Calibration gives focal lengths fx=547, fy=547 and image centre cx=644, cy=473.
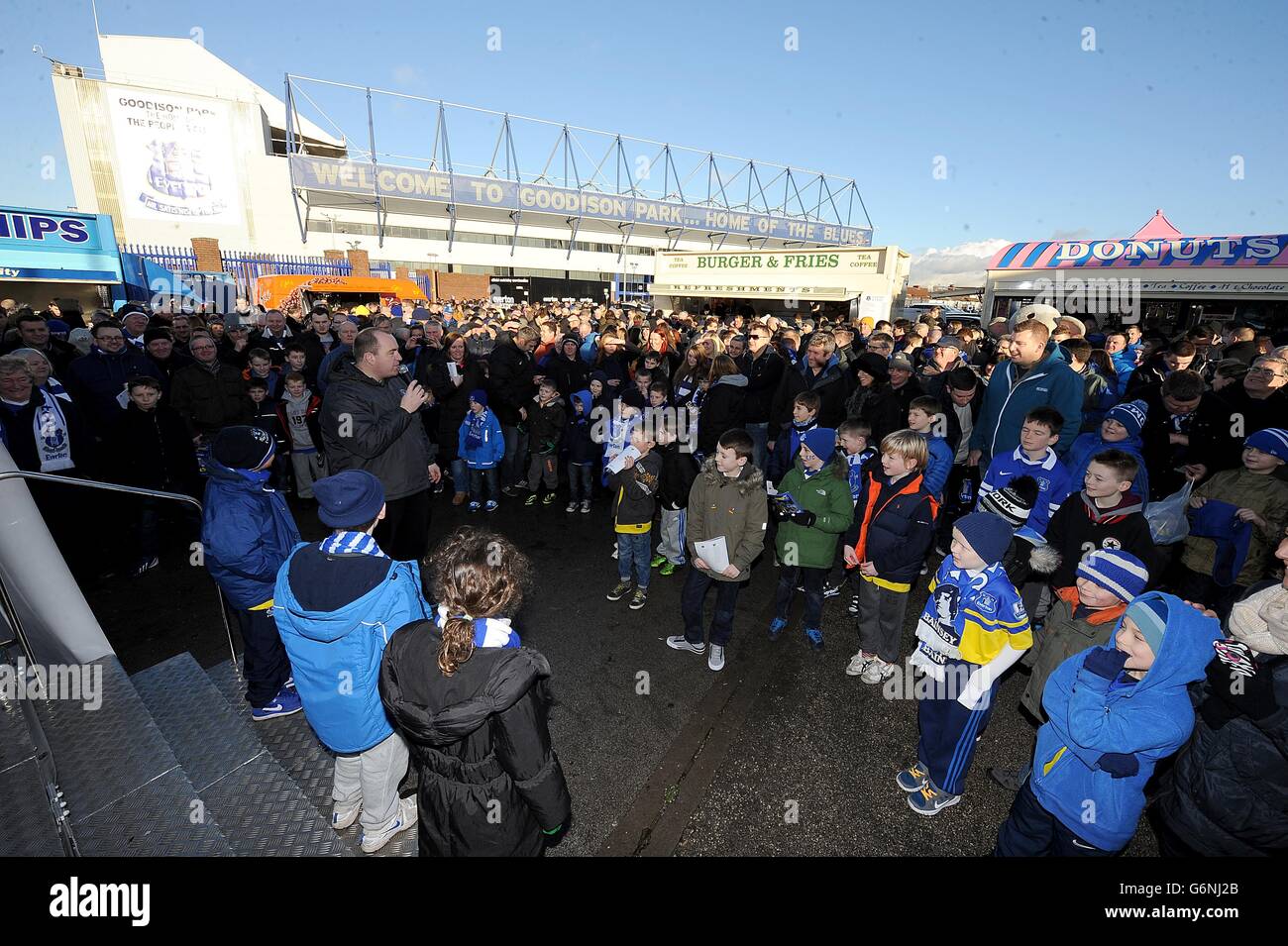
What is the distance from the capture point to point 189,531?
630cm

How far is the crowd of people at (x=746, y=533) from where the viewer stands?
2.07m

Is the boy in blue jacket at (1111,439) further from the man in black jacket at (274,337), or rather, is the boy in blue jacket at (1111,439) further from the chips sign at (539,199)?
the chips sign at (539,199)

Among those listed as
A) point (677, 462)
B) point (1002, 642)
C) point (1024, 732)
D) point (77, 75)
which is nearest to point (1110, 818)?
point (1002, 642)

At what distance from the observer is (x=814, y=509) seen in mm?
4074

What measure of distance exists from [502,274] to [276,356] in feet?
148

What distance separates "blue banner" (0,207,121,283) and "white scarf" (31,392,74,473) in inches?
753

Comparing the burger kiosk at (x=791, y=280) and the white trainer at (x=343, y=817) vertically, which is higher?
the burger kiosk at (x=791, y=280)

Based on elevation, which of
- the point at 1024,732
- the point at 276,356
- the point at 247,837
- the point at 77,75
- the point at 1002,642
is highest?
the point at 77,75

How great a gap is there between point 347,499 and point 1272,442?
222 inches

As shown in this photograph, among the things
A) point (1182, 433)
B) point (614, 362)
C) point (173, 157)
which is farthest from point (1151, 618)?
point (173, 157)

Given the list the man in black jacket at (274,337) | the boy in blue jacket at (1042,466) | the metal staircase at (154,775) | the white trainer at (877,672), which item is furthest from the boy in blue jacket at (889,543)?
the man in black jacket at (274,337)

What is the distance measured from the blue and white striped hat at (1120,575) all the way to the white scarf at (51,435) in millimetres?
7844

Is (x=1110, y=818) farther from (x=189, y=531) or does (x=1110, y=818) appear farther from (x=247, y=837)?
(x=189, y=531)

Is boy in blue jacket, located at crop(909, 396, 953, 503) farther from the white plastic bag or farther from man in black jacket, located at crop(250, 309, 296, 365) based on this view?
man in black jacket, located at crop(250, 309, 296, 365)
